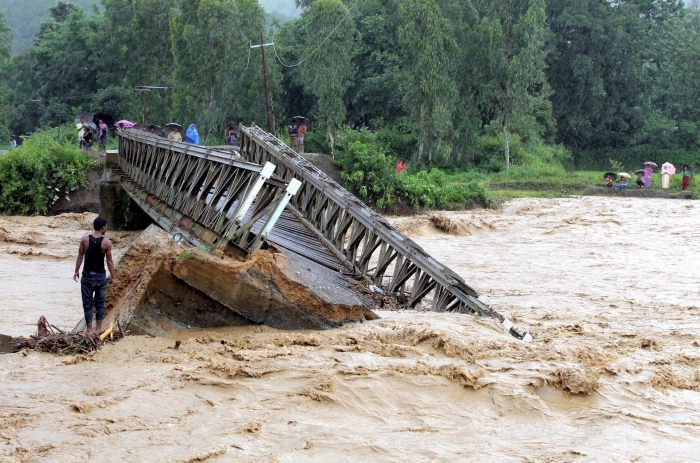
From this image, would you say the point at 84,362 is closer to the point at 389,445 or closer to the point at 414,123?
the point at 389,445

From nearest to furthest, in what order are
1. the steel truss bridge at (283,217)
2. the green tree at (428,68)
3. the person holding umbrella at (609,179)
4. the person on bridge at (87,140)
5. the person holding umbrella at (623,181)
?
the steel truss bridge at (283,217) → the person on bridge at (87,140) → the person holding umbrella at (623,181) → the person holding umbrella at (609,179) → the green tree at (428,68)

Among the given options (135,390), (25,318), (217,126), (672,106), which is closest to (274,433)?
(135,390)

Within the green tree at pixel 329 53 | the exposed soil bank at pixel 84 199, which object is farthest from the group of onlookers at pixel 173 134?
the green tree at pixel 329 53

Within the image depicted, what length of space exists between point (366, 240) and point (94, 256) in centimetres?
627

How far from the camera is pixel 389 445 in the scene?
6.16m

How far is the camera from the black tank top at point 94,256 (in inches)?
334

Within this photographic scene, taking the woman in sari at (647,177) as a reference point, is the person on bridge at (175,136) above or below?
above

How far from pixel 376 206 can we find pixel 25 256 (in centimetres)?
1388

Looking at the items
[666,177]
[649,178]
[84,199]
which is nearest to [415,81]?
[649,178]

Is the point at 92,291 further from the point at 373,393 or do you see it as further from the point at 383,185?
the point at 383,185

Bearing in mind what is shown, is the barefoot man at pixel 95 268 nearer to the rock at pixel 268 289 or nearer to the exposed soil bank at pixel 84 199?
the rock at pixel 268 289

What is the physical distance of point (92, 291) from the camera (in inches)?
341

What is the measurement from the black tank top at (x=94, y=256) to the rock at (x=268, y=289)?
835 mm

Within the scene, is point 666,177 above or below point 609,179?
above
